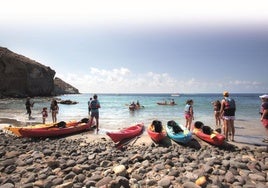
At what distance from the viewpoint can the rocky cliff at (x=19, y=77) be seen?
84438mm

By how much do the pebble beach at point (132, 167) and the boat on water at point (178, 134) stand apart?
1.52 ft

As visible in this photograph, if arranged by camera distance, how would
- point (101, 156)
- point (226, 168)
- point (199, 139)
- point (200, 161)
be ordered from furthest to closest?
point (199, 139)
point (101, 156)
point (200, 161)
point (226, 168)

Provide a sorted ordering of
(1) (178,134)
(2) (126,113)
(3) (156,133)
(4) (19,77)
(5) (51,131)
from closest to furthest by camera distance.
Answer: (3) (156,133), (1) (178,134), (5) (51,131), (2) (126,113), (4) (19,77)

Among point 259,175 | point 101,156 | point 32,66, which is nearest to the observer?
point 259,175

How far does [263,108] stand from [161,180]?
6637mm

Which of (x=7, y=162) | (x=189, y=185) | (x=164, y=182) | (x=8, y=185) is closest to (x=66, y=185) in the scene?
(x=8, y=185)

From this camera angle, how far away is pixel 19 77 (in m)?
87.9

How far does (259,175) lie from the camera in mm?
7305

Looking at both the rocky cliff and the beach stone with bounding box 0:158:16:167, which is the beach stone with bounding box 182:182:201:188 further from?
the rocky cliff

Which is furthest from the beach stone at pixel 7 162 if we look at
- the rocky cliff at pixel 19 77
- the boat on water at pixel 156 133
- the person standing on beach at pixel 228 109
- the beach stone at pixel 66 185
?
the rocky cliff at pixel 19 77

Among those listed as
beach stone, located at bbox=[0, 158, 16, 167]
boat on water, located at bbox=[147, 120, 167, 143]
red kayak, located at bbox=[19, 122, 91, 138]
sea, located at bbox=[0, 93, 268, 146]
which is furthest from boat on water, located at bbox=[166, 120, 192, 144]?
beach stone, located at bbox=[0, 158, 16, 167]

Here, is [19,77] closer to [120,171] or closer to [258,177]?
[120,171]

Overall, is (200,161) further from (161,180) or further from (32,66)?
(32,66)

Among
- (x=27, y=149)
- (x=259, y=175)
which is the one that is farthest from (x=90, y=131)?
(x=259, y=175)
